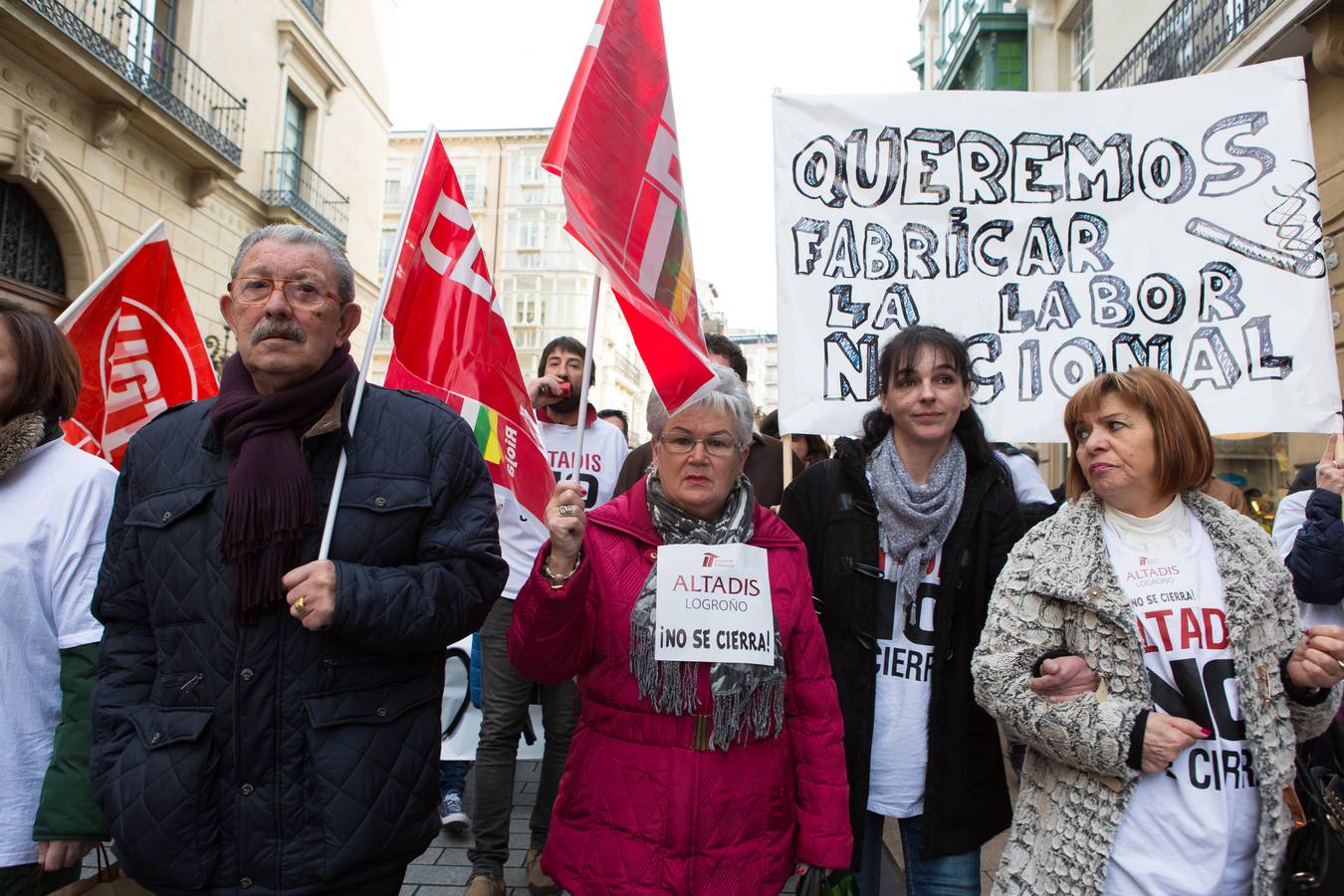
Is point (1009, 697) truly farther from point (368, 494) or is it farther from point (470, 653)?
point (470, 653)

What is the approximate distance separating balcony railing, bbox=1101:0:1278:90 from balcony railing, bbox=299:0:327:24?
14.3 m

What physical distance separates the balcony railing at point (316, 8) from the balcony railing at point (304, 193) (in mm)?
2865

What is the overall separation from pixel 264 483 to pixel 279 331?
349 mm

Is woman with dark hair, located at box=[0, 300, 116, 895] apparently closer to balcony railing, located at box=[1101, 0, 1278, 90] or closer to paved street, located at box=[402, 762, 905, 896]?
Result: paved street, located at box=[402, 762, 905, 896]

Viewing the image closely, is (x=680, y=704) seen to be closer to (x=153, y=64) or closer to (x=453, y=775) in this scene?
(x=453, y=775)

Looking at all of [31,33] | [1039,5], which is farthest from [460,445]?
[1039,5]

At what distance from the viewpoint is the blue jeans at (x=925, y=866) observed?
2.38m

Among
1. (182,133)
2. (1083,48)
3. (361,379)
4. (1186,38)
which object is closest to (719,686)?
(361,379)

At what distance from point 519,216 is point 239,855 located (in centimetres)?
5783

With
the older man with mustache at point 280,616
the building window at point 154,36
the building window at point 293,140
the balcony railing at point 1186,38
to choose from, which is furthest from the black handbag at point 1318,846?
the building window at point 293,140

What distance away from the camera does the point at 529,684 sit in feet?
12.3

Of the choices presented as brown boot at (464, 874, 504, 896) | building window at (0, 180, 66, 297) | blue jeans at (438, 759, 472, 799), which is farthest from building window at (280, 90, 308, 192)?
brown boot at (464, 874, 504, 896)

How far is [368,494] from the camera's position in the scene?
195 centimetres

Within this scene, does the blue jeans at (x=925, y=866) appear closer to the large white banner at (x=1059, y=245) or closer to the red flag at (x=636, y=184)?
the red flag at (x=636, y=184)
